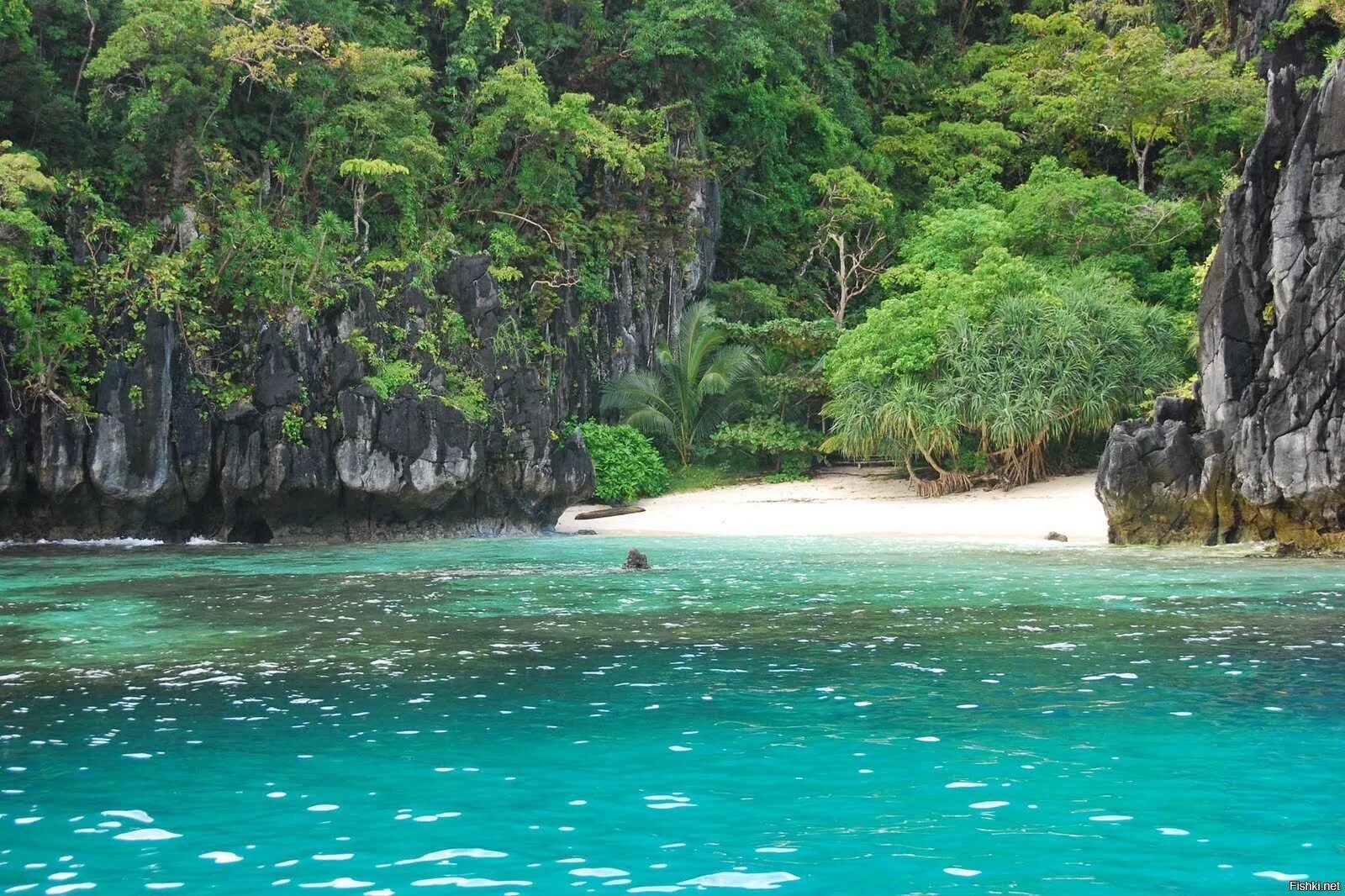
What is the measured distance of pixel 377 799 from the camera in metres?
5.77

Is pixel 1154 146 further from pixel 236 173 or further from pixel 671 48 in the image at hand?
pixel 236 173

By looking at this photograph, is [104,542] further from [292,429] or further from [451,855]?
[451,855]

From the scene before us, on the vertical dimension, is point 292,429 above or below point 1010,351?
below

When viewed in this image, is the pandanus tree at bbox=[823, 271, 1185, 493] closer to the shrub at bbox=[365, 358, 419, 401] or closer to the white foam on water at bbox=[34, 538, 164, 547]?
the shrub at bbox=[365, 358, 419, 401]

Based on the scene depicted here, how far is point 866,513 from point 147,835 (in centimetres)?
2478

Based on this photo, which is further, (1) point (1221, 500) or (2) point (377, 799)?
(1) point (1221, 500)

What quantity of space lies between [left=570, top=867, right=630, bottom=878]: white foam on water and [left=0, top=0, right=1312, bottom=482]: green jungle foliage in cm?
2024

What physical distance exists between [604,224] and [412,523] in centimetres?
1135

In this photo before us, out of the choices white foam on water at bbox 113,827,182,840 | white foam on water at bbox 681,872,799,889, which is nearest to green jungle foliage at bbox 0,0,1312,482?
white foam on water at bbox 113,827,182,840

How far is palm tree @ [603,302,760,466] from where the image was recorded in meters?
34.2

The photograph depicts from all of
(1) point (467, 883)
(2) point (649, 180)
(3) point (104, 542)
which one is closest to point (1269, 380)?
(1) point (467, 883)

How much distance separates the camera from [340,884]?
4.61 metres

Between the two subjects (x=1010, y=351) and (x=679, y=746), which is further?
(x=1010, y=351)

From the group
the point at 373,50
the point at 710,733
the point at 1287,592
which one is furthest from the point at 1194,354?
the point at 710,733
